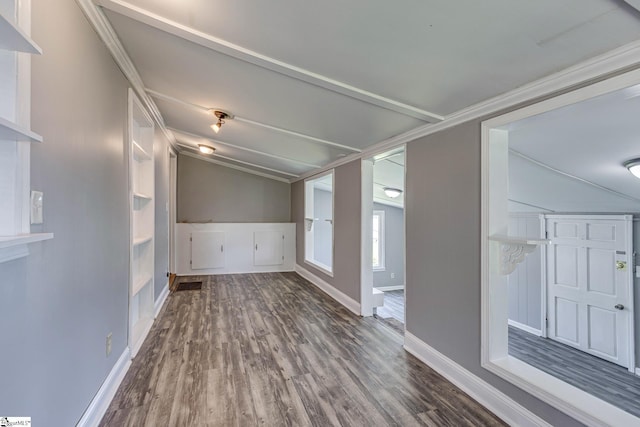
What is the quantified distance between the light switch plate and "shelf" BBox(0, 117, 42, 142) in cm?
26

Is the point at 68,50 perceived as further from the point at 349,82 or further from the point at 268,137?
the point at 268,137

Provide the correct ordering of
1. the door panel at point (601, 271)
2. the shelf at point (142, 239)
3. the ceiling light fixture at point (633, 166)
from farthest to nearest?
the door panel at point (601, 271)
the shelf at point (142, 239)
the ceiling light fixture at point (633, 166)

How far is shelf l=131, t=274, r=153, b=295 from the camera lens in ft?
8.61

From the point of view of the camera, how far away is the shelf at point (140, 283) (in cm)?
262

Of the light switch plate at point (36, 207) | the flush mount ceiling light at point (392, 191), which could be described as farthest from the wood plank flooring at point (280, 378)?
the flush mount ceiling light at point (392, 191)

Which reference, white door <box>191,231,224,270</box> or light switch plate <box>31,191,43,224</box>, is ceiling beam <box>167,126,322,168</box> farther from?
light switch plate <box>31,191,43,224</box>

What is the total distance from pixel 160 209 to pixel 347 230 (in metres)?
2.47

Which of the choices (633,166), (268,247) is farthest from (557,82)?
(268,247)

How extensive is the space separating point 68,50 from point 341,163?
3166 millimetres

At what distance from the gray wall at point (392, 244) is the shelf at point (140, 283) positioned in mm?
5105

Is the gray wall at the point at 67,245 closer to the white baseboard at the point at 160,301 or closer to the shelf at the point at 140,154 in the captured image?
the shelf at the point at 140,154

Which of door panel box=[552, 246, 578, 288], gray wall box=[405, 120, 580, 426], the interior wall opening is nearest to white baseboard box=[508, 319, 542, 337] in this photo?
the interior wall opening

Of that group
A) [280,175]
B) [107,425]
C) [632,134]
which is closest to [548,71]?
[632,134]

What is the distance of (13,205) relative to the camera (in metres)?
1.00
